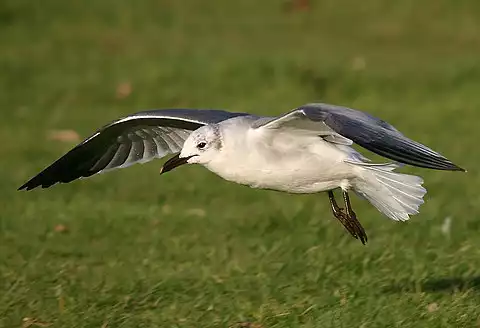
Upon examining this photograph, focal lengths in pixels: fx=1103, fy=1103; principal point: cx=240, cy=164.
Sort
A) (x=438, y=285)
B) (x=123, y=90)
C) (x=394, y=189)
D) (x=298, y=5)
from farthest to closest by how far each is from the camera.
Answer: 1. (x=298, y=5)
2. (x=123, y=90)
3. (x=438, y=285)
4. (x=394, y=189)

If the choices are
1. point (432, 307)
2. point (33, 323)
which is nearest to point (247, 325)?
point (432, 307)

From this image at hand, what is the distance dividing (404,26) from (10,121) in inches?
229

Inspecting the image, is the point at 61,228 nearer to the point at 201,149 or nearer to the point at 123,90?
the point at 201,149

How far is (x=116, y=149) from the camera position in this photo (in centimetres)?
642

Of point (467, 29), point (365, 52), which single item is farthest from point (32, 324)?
point (467, 29)

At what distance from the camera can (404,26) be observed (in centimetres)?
1475

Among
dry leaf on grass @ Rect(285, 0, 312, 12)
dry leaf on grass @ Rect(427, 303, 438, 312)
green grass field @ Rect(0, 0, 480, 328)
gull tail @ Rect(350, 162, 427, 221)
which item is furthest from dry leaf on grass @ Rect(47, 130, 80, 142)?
dry leaf on grass @ Rect(427, 303, 438, 312)

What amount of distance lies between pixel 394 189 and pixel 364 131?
653mm

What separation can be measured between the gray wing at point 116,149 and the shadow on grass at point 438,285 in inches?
53.9

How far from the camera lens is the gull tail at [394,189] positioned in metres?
5.35

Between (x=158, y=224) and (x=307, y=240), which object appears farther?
Answer: (x=158, y=224)

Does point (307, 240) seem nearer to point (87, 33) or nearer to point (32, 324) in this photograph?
point (32, 324)

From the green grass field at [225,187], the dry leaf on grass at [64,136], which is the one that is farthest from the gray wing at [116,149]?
the dry leaf on grass at [64,136]

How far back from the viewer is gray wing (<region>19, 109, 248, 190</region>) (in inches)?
247
